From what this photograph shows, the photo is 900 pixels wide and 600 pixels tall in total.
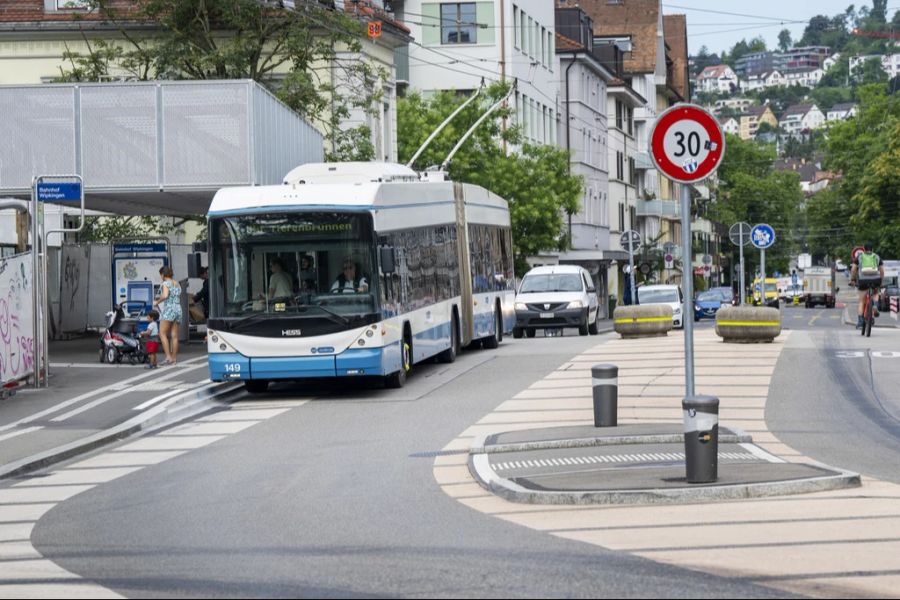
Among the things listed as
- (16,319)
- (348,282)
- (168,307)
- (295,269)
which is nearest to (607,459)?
(348,282)

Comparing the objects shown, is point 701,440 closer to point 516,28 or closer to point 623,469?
point 623,469

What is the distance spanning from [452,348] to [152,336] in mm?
5141

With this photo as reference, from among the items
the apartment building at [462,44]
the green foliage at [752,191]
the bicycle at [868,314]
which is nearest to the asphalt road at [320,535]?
the bicycle at [868,314]

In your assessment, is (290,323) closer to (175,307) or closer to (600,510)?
(175,307)

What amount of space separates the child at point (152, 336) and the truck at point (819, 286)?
9332cm

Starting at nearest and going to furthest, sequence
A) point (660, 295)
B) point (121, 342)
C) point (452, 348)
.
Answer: point (121, 342), point (452, 348), point (660, 295)

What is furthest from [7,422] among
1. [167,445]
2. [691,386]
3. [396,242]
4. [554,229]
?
[554,229]

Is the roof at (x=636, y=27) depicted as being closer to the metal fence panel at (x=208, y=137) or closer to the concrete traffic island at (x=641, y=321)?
the concrete traffic island at (x=641, y=321)

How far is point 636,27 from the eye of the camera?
113375 millimetres

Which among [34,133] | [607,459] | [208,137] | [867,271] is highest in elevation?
[34,133]

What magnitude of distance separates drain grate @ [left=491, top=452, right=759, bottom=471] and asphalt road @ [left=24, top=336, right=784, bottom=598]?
813 millimetres

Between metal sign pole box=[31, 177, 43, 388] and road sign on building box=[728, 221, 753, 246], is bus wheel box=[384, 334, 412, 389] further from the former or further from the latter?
road sign on building box=[728, 221, 753, 246]

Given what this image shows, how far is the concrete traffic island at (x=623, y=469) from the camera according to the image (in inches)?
469

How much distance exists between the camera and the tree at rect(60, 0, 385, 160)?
43.2m
